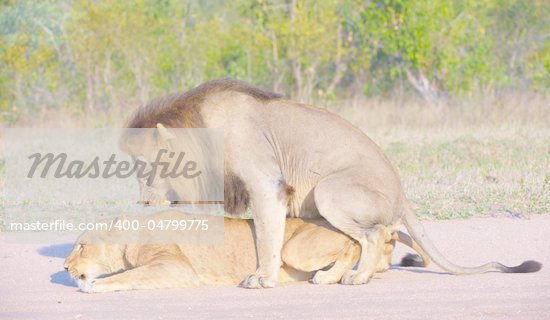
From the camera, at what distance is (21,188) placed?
38.0ft

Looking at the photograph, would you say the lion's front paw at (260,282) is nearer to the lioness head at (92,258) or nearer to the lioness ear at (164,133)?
the lioness head at (92,258)

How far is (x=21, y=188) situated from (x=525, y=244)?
615 centimetres

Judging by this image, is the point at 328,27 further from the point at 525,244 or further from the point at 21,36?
the point at 525,244

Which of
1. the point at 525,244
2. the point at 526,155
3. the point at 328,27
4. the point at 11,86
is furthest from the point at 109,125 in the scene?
the point at 525,244

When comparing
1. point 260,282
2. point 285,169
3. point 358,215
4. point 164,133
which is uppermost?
point 164,133

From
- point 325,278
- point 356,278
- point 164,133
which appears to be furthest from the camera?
point 164,133

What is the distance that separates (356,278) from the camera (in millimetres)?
6695

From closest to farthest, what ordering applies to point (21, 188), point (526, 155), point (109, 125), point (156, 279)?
1. point (156, 279)
2. point (21, 188)
3. point (526, 155)
4. point (109, 125)

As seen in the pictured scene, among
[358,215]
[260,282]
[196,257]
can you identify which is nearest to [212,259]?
[196,257]

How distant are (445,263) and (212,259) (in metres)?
1.65

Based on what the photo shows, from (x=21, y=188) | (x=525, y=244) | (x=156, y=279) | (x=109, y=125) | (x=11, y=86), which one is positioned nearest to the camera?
(x=156, y=279)

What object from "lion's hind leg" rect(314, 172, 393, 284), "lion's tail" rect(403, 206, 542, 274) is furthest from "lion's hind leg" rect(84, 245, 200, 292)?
"lion's tail" rect(403, 206, 542, 274)

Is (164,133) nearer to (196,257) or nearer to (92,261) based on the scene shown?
(196,257)

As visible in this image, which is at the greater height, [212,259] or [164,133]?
[164,133]
